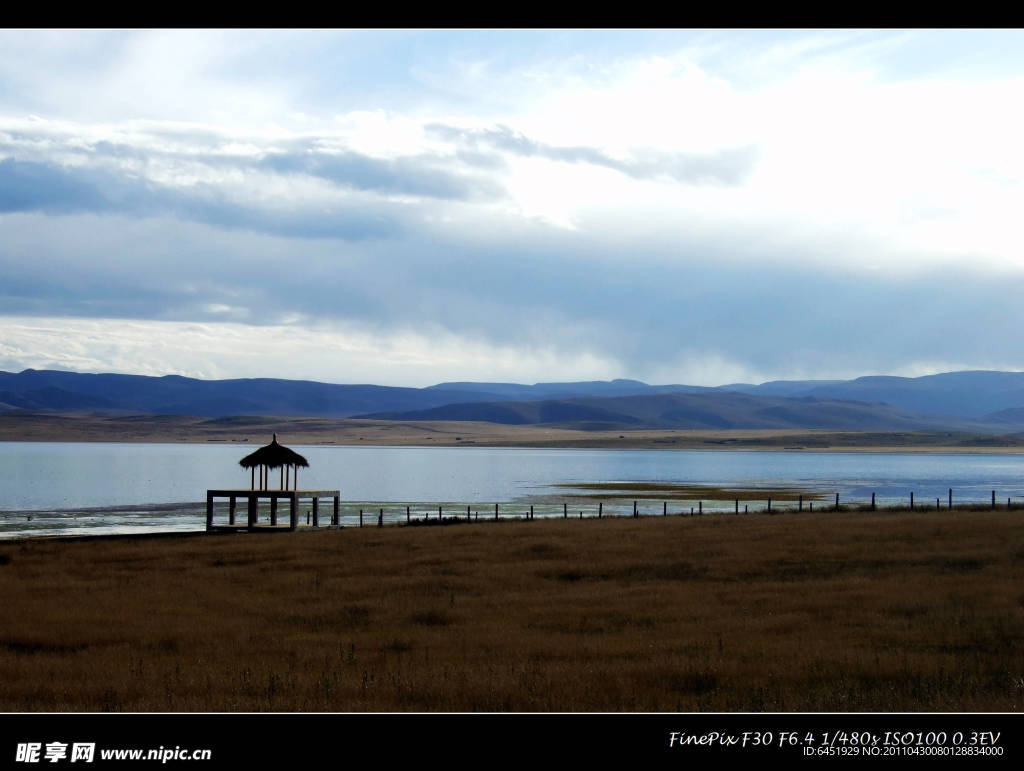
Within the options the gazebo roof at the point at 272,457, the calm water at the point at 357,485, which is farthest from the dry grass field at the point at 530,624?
the calm water at the point at 357,485

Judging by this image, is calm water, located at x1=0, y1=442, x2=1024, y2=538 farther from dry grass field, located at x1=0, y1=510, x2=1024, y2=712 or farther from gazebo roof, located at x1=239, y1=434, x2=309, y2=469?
dry grass field, located at x1=0, y1=510, x2=1024, y2=712

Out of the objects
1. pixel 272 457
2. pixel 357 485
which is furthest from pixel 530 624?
pixel 357 485

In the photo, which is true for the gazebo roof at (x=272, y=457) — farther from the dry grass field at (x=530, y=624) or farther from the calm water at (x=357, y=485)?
the dry grass field at (x=530, y=624)

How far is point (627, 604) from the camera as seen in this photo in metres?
23.3

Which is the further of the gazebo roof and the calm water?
the calm water

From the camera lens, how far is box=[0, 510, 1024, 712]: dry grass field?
14.4m

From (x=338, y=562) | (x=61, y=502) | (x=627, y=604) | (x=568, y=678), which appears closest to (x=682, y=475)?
(x=61, y=502)

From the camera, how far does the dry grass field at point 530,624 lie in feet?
47.4

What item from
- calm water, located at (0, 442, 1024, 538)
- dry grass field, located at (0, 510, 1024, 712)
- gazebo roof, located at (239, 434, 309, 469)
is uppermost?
gazebo roof, located at (239, 434, 309, 469)

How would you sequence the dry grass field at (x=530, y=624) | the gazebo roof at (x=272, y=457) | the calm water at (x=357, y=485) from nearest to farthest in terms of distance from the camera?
the dry grass field at (x=530, y=624), the gazebo roof at (x=272, y=457), the calm water at (x=357, y=485)

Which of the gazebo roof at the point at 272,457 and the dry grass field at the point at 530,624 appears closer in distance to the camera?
the dry grass field at the point at 530,624

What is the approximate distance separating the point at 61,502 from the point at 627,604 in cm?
5803

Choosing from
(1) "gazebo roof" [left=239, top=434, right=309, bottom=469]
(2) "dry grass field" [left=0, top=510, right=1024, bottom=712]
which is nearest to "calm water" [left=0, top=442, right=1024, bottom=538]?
(1) "gazebo roof" [left=239, top=434, right=309, bottom=469]
